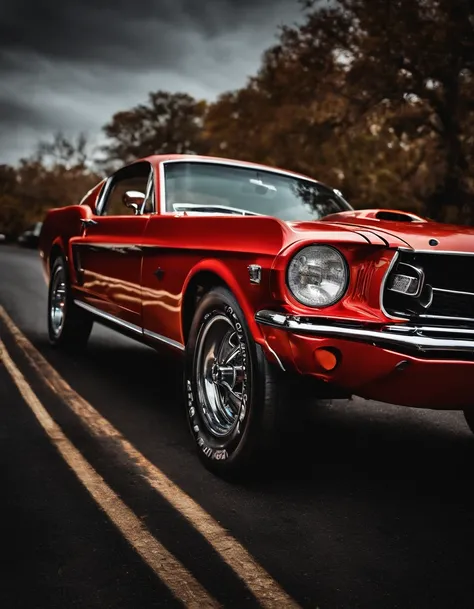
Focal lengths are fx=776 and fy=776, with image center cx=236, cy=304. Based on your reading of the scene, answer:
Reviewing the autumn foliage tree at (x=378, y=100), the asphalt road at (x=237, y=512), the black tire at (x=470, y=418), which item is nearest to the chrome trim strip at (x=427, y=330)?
the asphalt road at (x=237, y=512)

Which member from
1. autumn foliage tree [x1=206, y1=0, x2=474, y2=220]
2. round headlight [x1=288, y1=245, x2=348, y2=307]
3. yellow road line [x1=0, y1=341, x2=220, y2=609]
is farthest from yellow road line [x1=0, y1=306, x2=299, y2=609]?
autumn foliage tree [x1=206, y1=0, x2=474, y2=220]

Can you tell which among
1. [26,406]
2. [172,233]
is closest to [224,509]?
[172,233]

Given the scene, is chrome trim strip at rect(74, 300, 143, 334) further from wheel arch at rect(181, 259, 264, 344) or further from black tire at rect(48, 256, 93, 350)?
wheel arch at rect(181, 259, 264, 344)

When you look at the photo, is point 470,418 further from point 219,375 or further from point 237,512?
point 237,512

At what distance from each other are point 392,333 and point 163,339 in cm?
183

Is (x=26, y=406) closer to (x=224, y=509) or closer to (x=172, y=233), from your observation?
(x=172, y=233)

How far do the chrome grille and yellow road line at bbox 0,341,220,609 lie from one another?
1.33 meters

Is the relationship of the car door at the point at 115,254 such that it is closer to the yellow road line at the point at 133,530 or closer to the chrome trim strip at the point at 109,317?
the chrome trim strip at the point at 109,317

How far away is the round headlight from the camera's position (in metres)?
3.25

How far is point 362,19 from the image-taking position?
1902cm

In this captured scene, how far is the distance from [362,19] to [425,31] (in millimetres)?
1771

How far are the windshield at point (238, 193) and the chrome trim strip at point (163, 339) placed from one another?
31.6 inches

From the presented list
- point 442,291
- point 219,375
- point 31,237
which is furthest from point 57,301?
point 31,237

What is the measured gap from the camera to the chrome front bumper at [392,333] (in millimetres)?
3049
